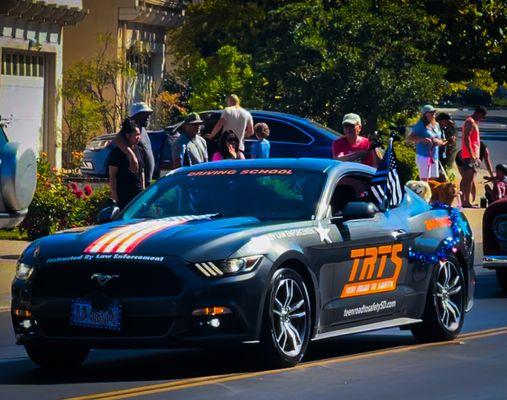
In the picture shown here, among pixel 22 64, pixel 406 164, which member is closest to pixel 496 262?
pixel 406 164

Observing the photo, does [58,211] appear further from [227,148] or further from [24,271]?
[24,271]

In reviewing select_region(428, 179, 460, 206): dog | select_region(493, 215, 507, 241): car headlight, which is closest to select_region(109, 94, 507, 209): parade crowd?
select_region(428, 179, 460, 206): dog

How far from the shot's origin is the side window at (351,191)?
40.6 ft

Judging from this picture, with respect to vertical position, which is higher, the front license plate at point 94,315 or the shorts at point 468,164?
the front license plate at point 94,315

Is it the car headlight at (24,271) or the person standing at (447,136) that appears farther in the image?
the person standing at (447,136)

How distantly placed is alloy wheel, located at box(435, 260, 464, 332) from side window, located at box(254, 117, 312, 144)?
15093 millimetres

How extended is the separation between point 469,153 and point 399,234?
650 inches

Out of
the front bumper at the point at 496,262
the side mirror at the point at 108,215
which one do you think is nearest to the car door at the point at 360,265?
the side mirror at the point at 108,215

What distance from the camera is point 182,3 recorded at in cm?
4312

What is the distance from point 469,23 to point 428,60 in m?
2.03

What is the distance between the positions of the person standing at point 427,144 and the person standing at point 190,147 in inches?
255

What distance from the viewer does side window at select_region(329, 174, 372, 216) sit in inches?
487

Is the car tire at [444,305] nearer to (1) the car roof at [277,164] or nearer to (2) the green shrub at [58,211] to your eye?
(1) the car roof at [277,164]

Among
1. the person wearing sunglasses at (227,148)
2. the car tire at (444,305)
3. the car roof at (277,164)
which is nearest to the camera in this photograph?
the car roof at (277,164)
